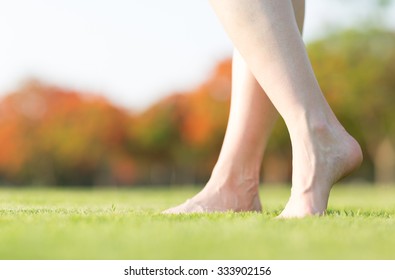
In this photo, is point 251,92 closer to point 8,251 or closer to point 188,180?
point 8,251

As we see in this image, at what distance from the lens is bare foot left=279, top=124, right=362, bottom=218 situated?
99.8 inches

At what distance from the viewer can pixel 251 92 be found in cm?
305

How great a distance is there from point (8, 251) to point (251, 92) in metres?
1.61

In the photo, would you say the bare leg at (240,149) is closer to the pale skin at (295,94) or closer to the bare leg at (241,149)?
the bare leg at (241,149)

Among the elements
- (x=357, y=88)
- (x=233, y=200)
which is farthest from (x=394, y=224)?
(x=357, y=88)

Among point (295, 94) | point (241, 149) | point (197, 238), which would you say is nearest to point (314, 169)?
point (295, 94)

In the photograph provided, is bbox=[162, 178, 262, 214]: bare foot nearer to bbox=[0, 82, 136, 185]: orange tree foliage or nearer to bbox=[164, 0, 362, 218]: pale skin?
bbox=[164, 0, 362, 218]: pale skin

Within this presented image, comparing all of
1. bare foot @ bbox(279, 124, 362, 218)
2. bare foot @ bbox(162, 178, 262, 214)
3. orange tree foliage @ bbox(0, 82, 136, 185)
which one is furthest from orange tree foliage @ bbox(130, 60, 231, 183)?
bare foot @ bbox(279, 124, 362, 218)

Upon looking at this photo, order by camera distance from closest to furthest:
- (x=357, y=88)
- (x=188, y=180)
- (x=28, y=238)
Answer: (x=28, y=238) → (x=357, y=88) → (x=188, y=180)

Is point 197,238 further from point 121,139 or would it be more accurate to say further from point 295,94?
point 121,139

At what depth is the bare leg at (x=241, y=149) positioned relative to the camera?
10.0 feet

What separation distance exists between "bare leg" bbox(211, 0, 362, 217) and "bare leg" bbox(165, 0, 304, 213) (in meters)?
0.51

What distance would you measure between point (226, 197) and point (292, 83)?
84 centimetres

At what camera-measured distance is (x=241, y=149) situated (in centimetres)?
311
